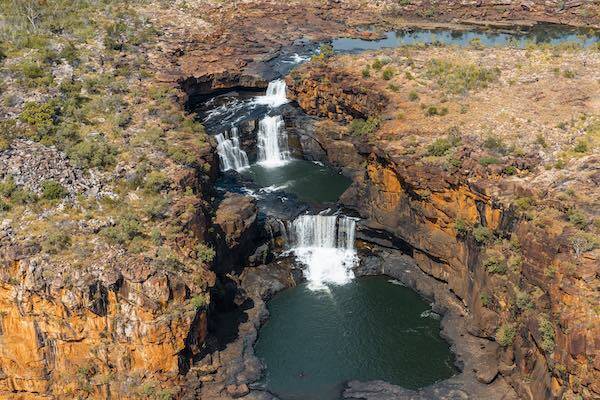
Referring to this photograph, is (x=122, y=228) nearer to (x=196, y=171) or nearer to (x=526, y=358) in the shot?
(x=196, y=171)

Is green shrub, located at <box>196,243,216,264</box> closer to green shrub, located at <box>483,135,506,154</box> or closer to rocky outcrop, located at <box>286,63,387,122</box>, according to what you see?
green shrub, located at <box>483,135,506,154</box>

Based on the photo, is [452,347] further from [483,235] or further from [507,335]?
[483,235]

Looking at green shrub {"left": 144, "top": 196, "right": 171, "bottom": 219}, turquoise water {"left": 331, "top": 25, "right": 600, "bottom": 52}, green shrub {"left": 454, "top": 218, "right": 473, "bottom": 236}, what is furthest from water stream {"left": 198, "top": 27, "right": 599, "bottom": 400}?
turquoise water {"left": 331, "top": 25, "right": 600, "bottom": 52}

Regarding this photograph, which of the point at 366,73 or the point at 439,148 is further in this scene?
the point at 366,73

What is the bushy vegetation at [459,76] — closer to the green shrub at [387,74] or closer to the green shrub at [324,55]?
the green shrub at [387,74]

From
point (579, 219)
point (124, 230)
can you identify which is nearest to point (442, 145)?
point (579, 219)
